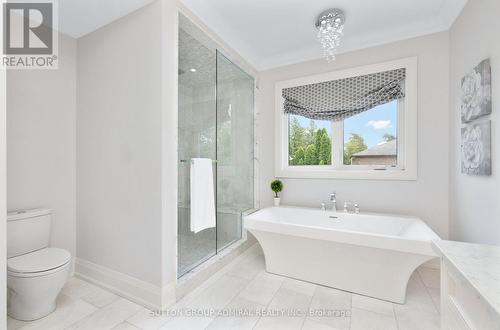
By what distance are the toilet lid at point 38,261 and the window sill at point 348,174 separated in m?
2.37

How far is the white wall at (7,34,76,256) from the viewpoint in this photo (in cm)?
192

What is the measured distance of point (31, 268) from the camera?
1597 mm

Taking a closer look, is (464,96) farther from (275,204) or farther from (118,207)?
(118,207)

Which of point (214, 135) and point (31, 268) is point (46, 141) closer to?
point (31, 268)

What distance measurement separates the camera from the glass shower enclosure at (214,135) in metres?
2.09

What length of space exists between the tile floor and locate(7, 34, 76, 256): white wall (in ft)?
2.51

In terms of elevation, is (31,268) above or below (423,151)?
below

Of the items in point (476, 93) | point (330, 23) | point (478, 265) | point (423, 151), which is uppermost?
point (330, 23)

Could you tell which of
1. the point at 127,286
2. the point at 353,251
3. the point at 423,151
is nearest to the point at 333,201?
the point at 353,251

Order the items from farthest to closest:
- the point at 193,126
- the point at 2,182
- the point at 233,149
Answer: the point at 233,149
the point at 193,126
the point at 2,182

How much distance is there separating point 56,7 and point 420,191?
12.5 ft

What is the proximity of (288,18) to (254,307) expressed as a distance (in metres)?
2.68

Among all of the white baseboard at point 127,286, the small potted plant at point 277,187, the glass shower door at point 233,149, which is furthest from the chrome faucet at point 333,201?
the white baseboard at point 127,286

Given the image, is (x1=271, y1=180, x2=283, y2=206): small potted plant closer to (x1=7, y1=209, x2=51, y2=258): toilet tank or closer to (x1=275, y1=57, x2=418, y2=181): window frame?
(x1=275, y1=57, x2=418, y2=181): window frame
